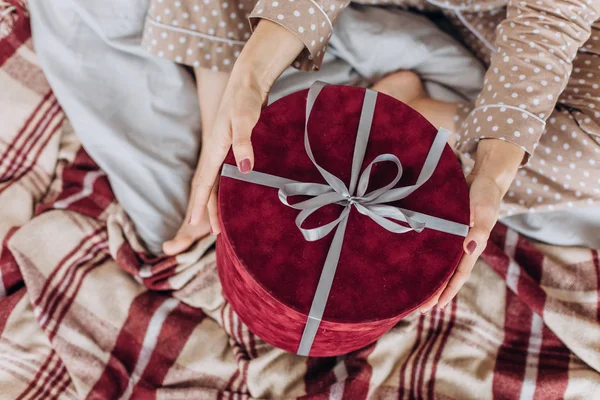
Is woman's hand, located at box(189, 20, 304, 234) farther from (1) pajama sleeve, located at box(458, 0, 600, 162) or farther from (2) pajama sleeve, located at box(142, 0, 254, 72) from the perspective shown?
(1) pajama sleeve, located at box(458, 0, 600, 162)

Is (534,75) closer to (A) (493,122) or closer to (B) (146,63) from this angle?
(A) (493,122)

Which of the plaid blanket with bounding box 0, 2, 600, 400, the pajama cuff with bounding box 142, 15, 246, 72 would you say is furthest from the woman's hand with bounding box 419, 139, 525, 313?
the pajama cuff with bounding box 142, 15, 246, 72

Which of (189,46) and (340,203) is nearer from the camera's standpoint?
(340,203)

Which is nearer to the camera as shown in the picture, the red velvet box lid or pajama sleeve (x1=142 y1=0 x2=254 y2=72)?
the red velvet box lid

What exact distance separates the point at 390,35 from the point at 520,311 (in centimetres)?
51

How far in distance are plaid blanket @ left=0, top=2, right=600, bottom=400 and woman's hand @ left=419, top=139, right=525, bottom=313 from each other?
0.21 m

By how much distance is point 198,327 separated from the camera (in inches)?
32.4

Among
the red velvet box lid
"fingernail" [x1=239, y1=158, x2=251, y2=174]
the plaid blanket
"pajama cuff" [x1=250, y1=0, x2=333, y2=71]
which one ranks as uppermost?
"pajama cuff" [x1=250, y1=0, x2=333, y2=71]

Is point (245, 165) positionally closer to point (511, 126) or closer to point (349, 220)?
point (349, 220)

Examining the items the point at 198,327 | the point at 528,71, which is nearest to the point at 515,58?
the point at 528,71

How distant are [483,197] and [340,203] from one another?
7.5 inches

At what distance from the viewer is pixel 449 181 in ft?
2.02

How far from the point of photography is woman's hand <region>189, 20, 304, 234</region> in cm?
61

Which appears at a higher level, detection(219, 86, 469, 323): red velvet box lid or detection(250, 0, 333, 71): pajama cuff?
detection(250, 0, 333, 71): pajama cuff
